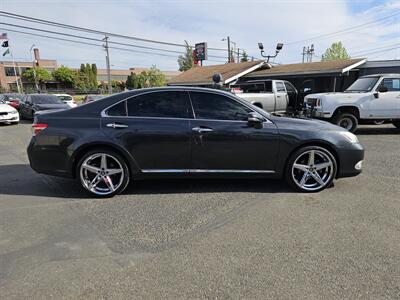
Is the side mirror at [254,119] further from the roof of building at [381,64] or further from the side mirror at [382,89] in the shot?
the roof of building at [381,64]

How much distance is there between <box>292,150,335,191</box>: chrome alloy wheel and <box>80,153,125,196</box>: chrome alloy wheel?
2.61 meters

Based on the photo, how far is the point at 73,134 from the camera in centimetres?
446

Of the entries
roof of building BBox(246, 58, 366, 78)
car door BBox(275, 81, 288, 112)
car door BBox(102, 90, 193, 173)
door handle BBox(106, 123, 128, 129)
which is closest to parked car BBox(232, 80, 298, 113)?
car door BBox(275, 81, 288, 112)

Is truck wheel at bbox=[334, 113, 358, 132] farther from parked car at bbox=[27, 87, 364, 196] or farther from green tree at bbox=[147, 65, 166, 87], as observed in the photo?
green tree at bbox=[147, 65, 166, 87]

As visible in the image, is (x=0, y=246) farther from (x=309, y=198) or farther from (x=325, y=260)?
(x=309, y=198)

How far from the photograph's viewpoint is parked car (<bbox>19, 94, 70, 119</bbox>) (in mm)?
15086

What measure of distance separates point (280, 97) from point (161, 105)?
10.3 meters

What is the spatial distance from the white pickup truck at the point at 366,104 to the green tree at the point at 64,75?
79.7 metres

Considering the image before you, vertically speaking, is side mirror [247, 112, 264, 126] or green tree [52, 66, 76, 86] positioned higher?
green tree [52, 66, 76, 86]

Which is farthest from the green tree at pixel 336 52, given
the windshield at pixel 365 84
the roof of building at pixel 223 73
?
the windshield at pixel 365 84

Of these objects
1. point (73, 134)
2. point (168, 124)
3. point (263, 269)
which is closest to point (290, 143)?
point (168, 124)

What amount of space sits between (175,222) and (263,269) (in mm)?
1303

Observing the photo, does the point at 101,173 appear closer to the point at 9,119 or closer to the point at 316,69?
the point at 9,119

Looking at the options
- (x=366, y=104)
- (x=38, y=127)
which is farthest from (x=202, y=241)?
(x=366, y=104)
